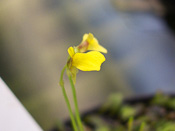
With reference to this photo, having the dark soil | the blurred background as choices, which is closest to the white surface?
the dark soil

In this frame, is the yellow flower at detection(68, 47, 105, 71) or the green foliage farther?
the green foliage

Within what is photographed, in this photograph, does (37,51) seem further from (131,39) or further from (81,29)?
(131,39)

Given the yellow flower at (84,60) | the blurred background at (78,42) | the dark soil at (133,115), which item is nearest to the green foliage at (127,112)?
the dark soil at (133,115)

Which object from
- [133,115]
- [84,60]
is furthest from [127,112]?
[84,60]

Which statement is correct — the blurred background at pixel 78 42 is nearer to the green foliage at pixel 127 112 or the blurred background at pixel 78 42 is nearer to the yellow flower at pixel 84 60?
the green foliage at pixel 127 112

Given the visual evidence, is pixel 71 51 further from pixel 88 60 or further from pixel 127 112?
pixel 127 112

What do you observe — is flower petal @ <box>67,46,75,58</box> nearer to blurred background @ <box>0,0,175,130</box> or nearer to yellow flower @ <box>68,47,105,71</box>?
yellow flower @ <box>68,47,105,71</box>
